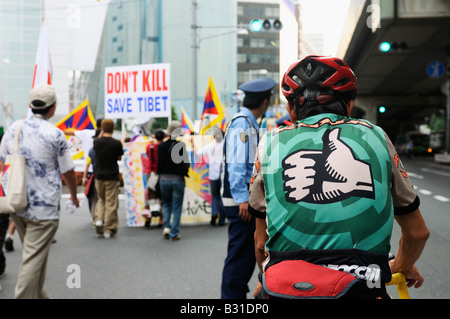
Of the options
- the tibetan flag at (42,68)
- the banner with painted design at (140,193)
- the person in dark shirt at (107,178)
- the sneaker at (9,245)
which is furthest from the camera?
the banner with painted design at (140,193)

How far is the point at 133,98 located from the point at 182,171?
2065mm

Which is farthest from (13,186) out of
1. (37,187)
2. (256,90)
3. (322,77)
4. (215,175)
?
(215,175)

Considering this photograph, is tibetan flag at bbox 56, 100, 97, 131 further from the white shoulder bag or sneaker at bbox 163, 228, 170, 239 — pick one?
the white shoulder bag

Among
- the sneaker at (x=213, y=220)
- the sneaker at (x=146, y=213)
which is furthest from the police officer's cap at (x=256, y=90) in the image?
the sneaker at (x=213, y=220)

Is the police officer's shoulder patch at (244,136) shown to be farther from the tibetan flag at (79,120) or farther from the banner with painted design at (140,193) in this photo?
the tibetan flag at (79,120)

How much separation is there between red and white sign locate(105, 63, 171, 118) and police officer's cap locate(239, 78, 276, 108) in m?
5.17

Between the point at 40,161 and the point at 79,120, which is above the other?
the point at 79,120

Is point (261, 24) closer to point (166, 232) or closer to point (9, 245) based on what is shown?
point (166, 232)

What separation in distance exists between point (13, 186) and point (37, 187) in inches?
7.3

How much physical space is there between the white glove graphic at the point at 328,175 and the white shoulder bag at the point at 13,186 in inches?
111

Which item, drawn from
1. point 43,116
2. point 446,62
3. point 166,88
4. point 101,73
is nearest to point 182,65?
point 101,73

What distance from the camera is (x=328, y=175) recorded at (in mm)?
1641

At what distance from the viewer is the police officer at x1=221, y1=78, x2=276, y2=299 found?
152 inches

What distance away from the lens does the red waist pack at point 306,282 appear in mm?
1527
